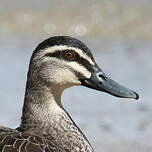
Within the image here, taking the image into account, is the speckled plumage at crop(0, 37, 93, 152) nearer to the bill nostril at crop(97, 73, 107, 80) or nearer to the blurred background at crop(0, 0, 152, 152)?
the bill nostril at crop(97, 73, 107, 80)

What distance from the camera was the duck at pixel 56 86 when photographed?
584 cm

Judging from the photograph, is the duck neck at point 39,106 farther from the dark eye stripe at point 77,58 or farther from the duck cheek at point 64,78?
the dark eye stripe at point 77,58

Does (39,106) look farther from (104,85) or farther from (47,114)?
(104,85)

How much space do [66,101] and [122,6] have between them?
6483 mm

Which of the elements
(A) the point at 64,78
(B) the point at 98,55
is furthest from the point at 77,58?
(B) the point at 98,55

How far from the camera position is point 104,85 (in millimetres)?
6023

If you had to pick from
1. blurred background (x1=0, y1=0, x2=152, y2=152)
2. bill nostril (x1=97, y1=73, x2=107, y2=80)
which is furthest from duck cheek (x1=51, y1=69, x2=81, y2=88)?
blurred background (x1=0, y1=0, x2=152, y2=152)

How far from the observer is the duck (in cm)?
584

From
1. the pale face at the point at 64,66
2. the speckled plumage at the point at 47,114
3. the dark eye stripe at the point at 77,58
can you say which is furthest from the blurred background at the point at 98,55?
the dark eye stripe at the point at 77,58

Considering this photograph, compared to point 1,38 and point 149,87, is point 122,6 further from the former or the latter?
point 149,87

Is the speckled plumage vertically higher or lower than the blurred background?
lower

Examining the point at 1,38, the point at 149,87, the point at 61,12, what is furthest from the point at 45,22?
the point at 149,87

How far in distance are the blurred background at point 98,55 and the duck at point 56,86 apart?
2487 mm

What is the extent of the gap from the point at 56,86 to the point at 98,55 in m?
6.48
